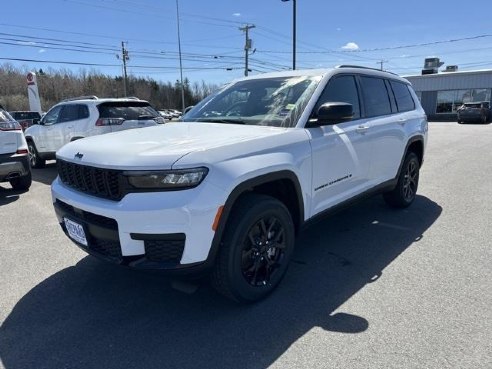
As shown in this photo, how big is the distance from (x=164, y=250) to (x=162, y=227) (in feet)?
0.59

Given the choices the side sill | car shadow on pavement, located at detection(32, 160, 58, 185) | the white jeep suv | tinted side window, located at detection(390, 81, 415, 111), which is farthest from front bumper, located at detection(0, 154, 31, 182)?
tinted side window, located at detection(390, 81, 415, 111)

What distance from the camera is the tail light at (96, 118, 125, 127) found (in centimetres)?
870

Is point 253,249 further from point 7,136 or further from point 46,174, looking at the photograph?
point 46,174

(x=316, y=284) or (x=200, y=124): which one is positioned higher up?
(x=200, y=124)

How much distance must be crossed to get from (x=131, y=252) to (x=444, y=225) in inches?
158

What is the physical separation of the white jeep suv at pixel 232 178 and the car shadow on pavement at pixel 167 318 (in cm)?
28

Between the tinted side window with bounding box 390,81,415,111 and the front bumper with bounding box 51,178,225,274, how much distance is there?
144 inches

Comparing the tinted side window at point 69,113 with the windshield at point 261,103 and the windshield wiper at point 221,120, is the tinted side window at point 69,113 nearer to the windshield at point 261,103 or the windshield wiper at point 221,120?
the windshield at point 261,103

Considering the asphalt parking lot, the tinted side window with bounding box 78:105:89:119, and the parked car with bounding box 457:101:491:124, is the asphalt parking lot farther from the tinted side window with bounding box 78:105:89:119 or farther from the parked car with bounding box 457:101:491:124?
the parked car with bounding box 457:101:491:124

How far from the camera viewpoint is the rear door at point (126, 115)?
878cm

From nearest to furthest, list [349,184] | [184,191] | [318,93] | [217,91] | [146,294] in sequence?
[184,191] → [146,294] → [318,93] → [349,184] → [217,91]

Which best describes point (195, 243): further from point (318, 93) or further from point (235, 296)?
point (318, 93)

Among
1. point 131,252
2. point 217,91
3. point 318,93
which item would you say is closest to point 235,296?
point 131,252

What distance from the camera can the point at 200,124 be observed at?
3.80 metres
